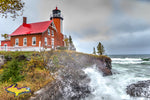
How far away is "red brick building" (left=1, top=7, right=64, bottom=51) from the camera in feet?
66.9

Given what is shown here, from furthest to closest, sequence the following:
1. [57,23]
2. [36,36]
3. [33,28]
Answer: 1. [57,23]
2. [33,28]
3. [36,36]

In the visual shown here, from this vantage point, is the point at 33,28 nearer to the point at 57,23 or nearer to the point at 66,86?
the point at 57,23

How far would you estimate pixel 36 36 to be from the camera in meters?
20.6

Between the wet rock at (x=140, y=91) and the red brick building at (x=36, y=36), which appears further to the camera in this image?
the red brick building at (x=36, y=36)

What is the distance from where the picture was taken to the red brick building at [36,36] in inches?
803

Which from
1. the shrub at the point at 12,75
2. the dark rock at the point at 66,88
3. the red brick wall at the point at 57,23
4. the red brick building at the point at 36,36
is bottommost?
the dark rock at the point at 66,88

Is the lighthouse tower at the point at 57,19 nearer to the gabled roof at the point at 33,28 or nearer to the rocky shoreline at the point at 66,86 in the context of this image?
the gabled roof at the point at 33,28

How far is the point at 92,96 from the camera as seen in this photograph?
31.4ft

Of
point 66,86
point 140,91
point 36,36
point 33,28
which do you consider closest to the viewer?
point 66,86

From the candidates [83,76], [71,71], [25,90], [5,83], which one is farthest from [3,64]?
[83,76]

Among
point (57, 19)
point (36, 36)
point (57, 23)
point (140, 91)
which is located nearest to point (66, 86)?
point (140, 91)

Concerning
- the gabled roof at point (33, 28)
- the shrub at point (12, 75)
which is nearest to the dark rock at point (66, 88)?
the shrub at point (12, 75)

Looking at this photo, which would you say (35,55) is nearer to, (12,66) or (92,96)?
(12,66)

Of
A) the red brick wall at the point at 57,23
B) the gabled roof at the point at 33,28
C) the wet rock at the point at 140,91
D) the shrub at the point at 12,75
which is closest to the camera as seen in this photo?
the shrub at the point at 12,75
